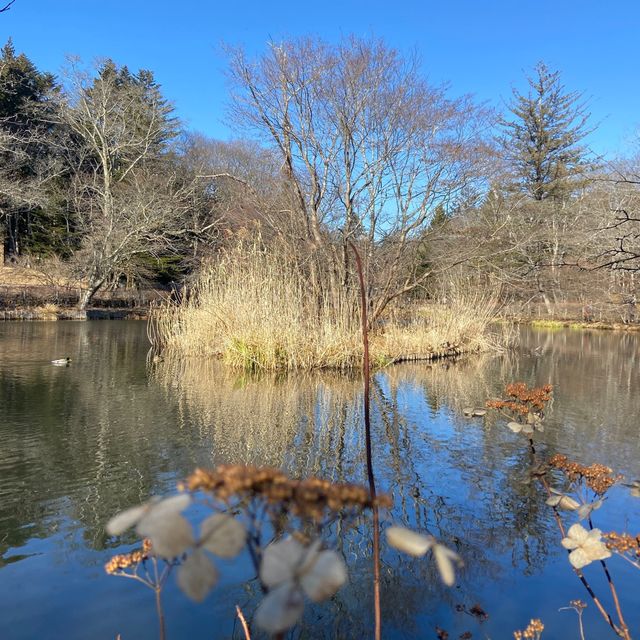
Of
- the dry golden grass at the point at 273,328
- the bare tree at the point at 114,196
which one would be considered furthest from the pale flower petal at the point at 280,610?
the bare tree at the point at 114,196

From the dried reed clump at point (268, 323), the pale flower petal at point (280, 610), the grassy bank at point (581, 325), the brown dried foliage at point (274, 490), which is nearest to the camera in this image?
the pale flower petal at point (280, 610)

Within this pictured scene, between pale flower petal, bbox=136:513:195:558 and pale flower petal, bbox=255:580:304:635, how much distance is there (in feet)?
0.29

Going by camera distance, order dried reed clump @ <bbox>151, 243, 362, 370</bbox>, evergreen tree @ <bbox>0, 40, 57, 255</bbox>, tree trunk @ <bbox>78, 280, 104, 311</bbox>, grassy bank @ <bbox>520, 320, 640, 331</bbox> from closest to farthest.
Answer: dried reed clump @ <bbox>151, 243, 362, 370</bbox>
grassy bank @ <bbox>520, 320, 640, 331</bbox>
tree trunk @ <bbox>78, 280, 104, 311</bbox>
evergreen tree @ <bbox>0, 40, 57, 255</bbox>

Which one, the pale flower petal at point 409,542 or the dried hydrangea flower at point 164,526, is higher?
the dried hydrangea flower at point 164,526

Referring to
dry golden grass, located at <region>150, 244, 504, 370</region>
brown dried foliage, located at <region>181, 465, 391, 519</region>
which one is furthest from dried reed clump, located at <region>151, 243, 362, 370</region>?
brown dried foliage, located at <region>181, 465, 391, 519</region>

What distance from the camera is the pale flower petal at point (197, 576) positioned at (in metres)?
0.48

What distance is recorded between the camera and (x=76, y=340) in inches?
457

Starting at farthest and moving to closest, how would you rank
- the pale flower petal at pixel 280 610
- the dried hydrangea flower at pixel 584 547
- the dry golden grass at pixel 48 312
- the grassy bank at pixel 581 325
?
the grassy bank at pixel 581 325, the dry golden grass at pixel 48 312, the dried hydrangea flower at pixel 584 547, the pale flower petal at pixel 280 610

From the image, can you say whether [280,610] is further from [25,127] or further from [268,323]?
[25,127]

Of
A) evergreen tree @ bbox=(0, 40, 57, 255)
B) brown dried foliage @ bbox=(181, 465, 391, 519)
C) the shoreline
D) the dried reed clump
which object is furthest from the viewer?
evergreen tree @ bbox=(0, 40, 57, 255)

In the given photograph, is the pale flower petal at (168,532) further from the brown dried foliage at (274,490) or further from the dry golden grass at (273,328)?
the dry golden grass at (273,328)

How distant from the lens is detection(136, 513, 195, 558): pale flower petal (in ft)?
1.53

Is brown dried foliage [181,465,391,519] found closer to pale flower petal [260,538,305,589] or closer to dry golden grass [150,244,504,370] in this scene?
pale flower petal [260,538,305,589]

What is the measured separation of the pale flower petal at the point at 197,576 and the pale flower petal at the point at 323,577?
3.5 inches
